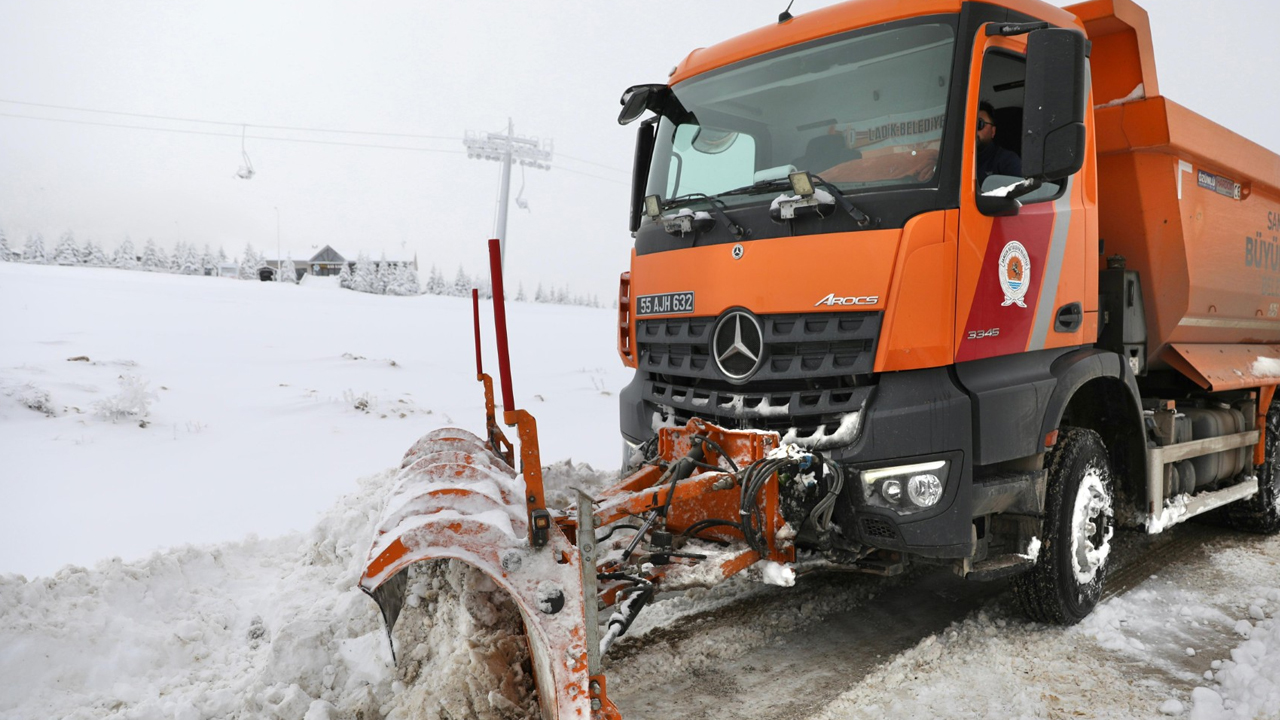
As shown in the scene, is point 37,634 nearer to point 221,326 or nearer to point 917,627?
point 917,627

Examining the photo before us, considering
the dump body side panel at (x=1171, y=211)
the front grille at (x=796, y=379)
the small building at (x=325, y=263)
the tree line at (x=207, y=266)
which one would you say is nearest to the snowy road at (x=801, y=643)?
the front grille at (x=796, y=379)

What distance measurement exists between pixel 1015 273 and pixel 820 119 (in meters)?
1.17

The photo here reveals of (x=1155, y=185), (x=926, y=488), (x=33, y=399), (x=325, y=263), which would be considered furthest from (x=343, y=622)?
(x=325, y=263)

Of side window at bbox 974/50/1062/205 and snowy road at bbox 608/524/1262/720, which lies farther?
side window at bbox 974/50/1062/205

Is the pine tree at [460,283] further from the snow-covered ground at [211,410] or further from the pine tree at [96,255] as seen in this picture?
the snow-covered ground at [211,410]

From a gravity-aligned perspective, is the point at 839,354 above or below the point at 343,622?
above

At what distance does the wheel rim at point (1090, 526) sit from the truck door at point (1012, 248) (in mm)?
797

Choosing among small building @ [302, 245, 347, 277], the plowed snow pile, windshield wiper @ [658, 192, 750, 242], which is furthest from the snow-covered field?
small building @ [302, 245, 347, 277]

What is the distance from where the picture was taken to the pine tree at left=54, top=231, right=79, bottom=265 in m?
49.8

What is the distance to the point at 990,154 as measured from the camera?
357 cm

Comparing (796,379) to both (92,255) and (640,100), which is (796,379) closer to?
(640,100)

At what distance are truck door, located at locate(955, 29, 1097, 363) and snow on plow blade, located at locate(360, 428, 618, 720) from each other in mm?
1982

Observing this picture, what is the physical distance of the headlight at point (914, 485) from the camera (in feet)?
10.3

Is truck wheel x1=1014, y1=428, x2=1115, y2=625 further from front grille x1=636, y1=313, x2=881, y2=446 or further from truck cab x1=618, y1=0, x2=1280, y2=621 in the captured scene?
front grille x1=636, y1=313, x2=881, y2=446
